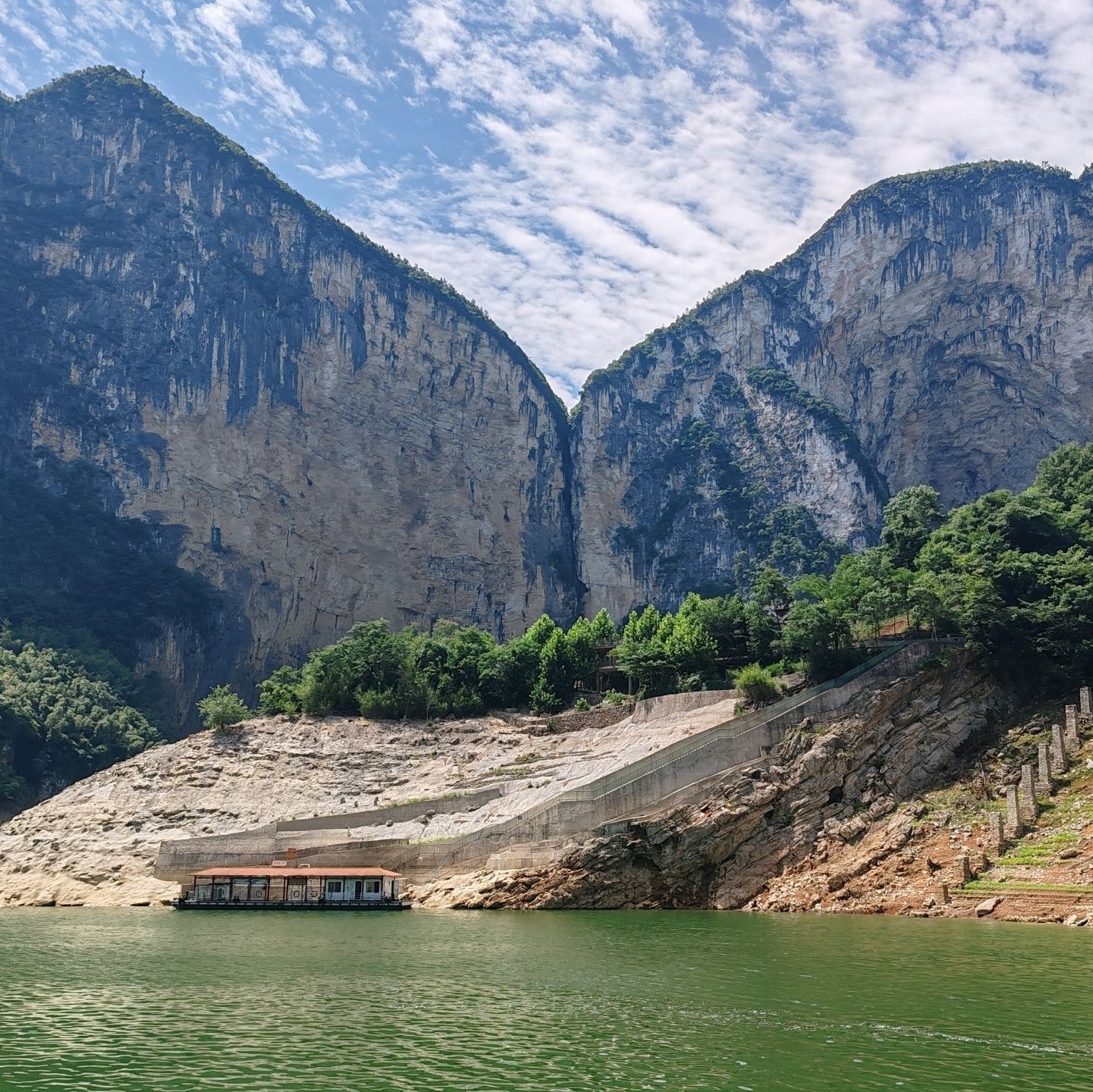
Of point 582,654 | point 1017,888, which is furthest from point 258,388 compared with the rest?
point 1017,888

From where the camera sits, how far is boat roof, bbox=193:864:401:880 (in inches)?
1687

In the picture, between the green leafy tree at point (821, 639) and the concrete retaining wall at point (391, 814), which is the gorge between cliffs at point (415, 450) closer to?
the green leafy tree at point (821, 639)

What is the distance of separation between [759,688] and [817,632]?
375 cm

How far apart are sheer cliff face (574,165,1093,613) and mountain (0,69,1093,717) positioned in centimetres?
26

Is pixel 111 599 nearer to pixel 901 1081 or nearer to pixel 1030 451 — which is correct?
pixel 1030 451

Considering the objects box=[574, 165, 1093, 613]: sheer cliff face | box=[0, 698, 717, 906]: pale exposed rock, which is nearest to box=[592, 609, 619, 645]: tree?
box=[0, 698, 717, 906]: pale exposed rock

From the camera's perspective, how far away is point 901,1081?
16.1m

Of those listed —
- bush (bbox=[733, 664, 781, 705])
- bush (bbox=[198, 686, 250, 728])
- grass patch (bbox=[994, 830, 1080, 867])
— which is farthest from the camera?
bush (bbox=[198, 686, 250, 728])

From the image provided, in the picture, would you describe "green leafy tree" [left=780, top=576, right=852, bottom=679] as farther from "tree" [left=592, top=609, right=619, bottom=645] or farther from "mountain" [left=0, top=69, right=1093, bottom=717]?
"mountain" [left=0, top=69, right=1093, bottom=717]

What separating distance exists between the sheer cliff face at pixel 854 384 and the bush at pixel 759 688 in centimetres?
5396

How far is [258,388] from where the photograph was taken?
330 feet

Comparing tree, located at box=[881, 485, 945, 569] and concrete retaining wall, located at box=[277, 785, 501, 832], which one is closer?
concrete retaining wall, located at box=[277, 785, 501, 832]

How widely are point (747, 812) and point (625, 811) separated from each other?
4367mm

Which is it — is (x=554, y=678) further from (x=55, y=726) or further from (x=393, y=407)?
(x=393, y=407)
